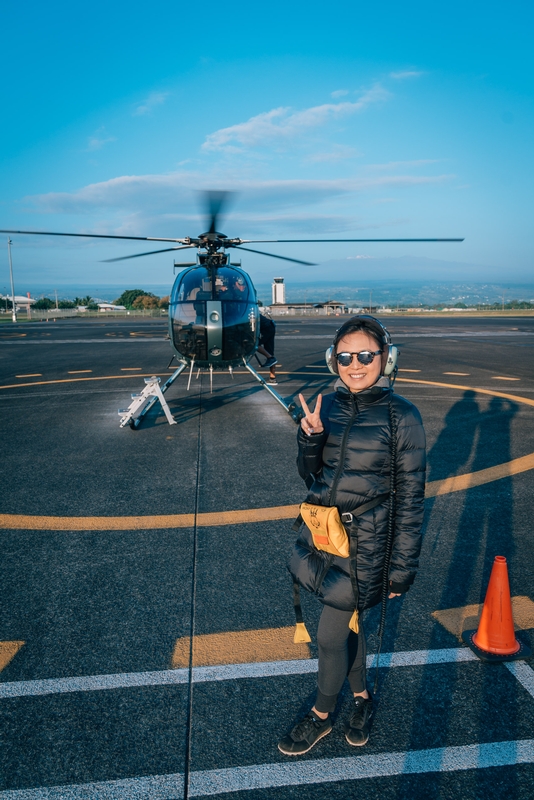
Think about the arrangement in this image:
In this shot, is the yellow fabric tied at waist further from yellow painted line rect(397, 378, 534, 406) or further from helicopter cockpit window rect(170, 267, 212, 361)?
yellow painted line rect(397, 378, 534, 406)

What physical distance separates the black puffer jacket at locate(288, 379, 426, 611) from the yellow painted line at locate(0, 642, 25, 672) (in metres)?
2.08

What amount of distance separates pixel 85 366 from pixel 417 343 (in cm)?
1545

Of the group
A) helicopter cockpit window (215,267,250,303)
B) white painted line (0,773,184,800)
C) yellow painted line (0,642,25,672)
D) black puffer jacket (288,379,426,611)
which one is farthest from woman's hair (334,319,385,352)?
helicopter cockpit window (215,267,250,303)

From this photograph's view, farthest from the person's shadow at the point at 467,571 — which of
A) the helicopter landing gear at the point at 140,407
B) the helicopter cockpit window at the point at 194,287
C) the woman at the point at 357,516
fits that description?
the helicopter cockpit window at the point at 194,287

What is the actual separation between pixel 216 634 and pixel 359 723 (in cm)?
121

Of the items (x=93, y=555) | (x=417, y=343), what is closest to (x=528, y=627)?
(x=93, y=555)

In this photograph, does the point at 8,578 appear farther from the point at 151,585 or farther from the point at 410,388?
the point at 410,388

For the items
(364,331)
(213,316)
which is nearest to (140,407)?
(213,316)

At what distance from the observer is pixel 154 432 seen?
30.9ft

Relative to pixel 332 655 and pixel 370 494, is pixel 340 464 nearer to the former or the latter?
pixel 370 494

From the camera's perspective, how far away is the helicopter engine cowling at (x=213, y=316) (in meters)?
9.96

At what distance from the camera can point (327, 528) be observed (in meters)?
2.86

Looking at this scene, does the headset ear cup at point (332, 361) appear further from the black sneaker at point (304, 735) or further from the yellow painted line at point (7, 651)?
the yellow painted line at point (7, 651)

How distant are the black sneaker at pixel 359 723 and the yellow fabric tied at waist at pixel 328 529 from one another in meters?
0.94
